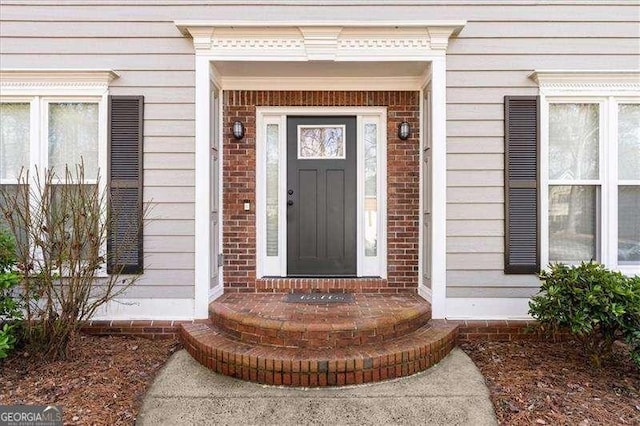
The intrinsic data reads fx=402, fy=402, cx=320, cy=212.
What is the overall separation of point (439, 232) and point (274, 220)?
68.7 inches

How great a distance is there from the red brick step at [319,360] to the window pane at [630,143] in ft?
8.23

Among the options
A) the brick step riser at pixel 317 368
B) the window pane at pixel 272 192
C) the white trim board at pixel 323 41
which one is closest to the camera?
the brick step riser at pixel 317 368

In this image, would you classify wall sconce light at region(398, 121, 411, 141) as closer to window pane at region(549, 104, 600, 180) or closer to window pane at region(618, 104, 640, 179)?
window pane at region(549, 104, 600, 180)

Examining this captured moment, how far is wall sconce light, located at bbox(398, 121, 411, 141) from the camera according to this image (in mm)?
4180

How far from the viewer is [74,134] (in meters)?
3.83

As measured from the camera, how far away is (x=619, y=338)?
3039 mm

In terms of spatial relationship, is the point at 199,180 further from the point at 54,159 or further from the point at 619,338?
the point at 619,338

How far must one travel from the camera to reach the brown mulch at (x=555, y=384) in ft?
8.49

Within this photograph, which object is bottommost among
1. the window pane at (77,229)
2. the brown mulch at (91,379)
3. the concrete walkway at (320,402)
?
the concrete walkway at (320,402)

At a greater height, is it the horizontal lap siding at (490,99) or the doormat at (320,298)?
the horizontal lap siding at (490,99)

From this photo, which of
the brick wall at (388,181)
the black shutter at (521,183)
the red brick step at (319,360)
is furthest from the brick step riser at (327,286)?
the black shutter at (521,183)

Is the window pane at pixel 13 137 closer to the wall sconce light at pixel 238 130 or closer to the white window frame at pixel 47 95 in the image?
the white window frame at pixel 47 95

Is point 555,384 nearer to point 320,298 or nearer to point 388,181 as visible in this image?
point 320,298

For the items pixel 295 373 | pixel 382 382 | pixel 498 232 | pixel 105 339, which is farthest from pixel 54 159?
pixel 498 232
